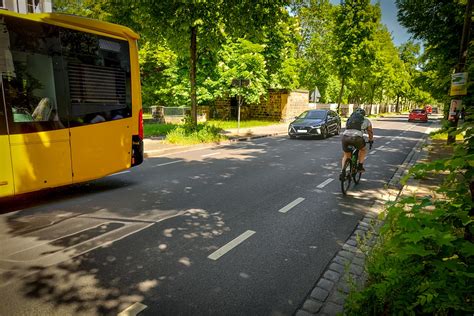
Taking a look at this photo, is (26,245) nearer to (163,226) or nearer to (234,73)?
(163,226)

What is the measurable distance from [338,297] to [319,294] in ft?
0.65

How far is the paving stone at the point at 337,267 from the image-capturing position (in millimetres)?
4008

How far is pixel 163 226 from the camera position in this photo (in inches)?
208

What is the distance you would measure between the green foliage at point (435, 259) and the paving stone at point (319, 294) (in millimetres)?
493

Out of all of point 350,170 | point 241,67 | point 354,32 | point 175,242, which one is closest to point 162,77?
point 241,67

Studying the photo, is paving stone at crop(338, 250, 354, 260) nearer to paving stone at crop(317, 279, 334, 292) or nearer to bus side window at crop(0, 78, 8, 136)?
paving stone at crop(317, 279, 334, 292)

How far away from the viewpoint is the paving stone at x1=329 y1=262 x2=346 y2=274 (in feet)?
13.1

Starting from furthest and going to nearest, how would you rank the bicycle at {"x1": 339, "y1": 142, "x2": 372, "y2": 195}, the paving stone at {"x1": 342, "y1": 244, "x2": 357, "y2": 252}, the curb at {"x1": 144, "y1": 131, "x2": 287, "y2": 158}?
the curb at {"x1": 144, "y1": 131, "x2": 287, "y2": 158} < the bicycle at {"x1": 339, "y1": 142, "x2": 372, "y2": 195} < the paving stone at {"x1": 342, "y1": 244, "x2": 357, "y2": 252}

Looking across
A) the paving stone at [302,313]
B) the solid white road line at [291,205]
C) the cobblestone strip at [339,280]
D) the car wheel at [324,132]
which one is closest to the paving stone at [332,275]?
the cobblestone strip at [339,280]

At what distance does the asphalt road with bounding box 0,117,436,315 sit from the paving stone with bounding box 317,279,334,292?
104mm

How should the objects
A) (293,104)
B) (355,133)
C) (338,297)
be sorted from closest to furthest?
(338,297)
(355,133)
(293,104)

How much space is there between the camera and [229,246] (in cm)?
460

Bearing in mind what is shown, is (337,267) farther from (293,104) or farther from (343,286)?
(293,104)

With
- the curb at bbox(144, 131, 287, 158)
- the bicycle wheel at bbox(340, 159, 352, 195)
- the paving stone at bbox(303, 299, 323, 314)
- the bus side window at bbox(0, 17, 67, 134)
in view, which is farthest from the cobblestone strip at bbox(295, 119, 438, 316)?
the curb at bbox(144, 131, 287, 158)
